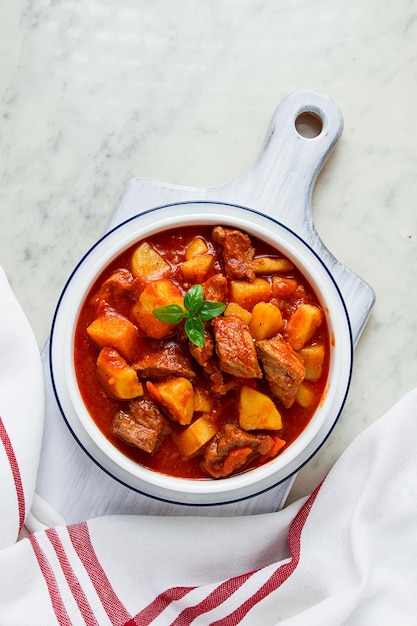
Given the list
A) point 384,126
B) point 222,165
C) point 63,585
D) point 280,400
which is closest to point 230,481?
point 280,400

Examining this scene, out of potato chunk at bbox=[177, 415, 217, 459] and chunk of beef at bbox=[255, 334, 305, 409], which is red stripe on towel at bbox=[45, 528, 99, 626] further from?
chunk of beef at bbox=[255, 334, 305, 409]

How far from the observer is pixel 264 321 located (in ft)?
11.1

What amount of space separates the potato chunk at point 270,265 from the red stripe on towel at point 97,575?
4.87ft

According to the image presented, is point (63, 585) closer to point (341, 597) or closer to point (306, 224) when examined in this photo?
point (341, 597)

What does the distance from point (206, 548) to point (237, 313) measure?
1200 mm

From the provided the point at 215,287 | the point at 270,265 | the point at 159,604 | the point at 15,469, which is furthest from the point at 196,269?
the point at 159,604

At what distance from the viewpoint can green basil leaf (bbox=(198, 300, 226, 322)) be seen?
3.27 metres

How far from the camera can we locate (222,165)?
400 cm

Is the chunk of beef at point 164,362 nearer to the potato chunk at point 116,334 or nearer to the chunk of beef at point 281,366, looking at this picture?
the potato chunk at point 116,334

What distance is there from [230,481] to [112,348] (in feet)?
2.62

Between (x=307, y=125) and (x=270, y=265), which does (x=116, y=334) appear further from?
(x=307, y=125)

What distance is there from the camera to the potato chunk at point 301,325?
3.45m

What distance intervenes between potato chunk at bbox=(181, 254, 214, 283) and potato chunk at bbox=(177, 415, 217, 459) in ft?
2.02

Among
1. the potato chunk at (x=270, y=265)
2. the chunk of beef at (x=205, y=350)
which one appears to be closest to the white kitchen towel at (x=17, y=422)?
the chunk of beef at (x=205, y=350)
